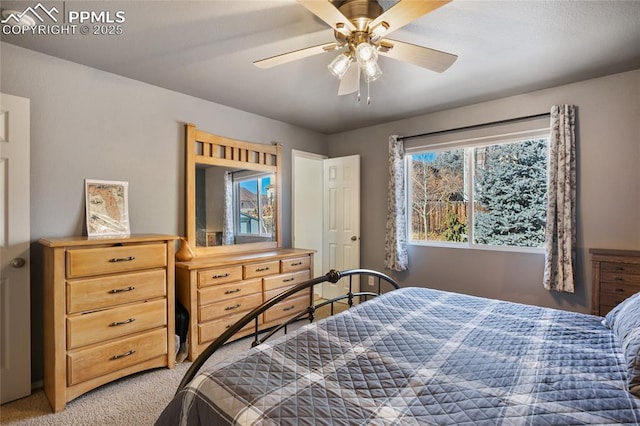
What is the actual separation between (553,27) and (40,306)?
13.3 ft

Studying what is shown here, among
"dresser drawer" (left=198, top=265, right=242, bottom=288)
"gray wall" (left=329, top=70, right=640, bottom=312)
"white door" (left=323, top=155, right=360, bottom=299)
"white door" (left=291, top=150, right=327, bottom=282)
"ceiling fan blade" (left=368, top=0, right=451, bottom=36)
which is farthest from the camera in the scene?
"white door" (left=291, top=150, right=327, bottom=282)

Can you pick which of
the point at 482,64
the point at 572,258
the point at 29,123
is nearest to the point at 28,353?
the point at 29,123

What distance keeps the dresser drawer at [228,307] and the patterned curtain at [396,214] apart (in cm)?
171

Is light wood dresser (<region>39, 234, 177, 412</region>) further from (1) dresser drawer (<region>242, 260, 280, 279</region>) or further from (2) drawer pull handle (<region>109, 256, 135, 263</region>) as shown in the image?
(1) dresser drawer (<region>242, 260, 280, 279</region>)

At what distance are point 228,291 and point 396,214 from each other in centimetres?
215

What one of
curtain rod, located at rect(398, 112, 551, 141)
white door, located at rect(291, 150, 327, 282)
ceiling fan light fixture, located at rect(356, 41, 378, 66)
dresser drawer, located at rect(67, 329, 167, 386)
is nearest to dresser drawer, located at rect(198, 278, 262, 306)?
dresser drawer, located at rect(67, 329, 167, 386)

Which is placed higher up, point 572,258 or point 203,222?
point 203,222

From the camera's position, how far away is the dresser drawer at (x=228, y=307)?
2754 mm

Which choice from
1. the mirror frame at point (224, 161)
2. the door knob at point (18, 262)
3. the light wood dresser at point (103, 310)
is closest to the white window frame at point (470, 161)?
the mirror frame at point (224, 161)

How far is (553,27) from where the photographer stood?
1.98 metres

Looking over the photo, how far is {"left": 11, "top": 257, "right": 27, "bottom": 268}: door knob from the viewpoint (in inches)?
82.4

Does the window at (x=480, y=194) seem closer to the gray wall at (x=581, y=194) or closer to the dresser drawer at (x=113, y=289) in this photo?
the gray wall at (x=581, y=194)

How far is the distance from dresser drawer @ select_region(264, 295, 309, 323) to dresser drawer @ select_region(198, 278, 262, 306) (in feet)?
1.01

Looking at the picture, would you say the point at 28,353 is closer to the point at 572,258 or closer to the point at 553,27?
the point at 553,27
